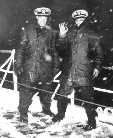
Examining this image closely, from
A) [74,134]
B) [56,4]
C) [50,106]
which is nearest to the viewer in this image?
[74,134]

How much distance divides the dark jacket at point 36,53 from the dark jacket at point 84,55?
0.44 metres

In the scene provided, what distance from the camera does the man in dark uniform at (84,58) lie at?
A: 18.3 ft

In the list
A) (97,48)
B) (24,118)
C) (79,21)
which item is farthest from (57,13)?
(24,118)

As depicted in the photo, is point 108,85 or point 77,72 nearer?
point 77,72

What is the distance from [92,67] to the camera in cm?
571

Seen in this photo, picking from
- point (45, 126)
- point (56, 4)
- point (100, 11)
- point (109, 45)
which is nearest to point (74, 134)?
point (45, 126)

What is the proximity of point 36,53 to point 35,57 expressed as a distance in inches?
3.0

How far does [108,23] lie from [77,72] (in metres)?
2.80

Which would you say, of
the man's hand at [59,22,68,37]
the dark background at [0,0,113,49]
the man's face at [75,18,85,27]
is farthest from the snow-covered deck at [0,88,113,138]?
the dark background at [0,0,113,49]

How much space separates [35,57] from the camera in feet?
19.4

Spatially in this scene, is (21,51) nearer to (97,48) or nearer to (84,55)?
(84,55)

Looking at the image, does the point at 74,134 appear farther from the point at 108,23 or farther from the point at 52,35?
the point at 108,23

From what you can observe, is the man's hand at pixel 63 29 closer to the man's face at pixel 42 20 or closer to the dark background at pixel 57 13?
the man's face at pixel 42 20

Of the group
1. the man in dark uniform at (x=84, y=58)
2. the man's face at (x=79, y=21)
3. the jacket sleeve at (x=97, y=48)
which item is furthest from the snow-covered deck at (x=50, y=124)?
the man's face at (x=79, y=21)
